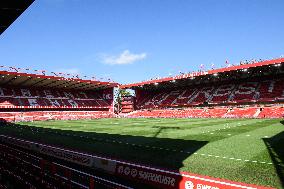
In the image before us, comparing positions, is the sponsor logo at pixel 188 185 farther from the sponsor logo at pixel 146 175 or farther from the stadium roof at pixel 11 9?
the stadium roof at pixel 11 9

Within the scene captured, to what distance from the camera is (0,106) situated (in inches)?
1673

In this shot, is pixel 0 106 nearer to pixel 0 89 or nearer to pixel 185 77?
pixel 0 89

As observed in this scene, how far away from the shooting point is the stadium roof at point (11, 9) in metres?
5.83

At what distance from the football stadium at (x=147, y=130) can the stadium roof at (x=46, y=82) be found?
16cm

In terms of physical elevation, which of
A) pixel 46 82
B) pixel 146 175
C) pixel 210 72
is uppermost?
pixel 210 72

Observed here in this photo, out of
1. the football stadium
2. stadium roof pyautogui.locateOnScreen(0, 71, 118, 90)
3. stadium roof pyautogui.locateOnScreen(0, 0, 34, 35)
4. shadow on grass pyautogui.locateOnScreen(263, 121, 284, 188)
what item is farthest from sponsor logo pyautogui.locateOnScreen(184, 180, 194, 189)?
stadium roof pyautogui.locateOnScreen(0, 71, 118, 90)

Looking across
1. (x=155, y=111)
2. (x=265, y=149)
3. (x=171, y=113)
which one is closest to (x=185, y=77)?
(x=171, y=113)

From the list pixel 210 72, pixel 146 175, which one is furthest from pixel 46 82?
pixel 146 175

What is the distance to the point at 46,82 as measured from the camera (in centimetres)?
4850

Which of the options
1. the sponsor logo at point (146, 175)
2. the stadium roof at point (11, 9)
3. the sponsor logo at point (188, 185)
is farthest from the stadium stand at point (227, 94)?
the stadium roof at point (11, 9)

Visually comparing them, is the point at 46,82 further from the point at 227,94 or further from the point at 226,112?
the point at 227,94

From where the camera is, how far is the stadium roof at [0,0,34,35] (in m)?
5.83

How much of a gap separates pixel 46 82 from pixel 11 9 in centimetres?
4486

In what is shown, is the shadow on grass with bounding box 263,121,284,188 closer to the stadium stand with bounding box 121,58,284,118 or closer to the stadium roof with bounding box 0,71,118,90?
the stadium stand with bounding box 121,58,284,118
